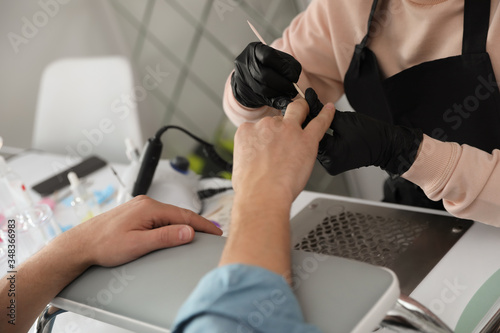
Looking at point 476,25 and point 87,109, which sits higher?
point 476,25

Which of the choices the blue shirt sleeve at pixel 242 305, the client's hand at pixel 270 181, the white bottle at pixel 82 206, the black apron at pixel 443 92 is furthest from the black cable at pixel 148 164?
the blue shirt sleeve at pixel 242 305

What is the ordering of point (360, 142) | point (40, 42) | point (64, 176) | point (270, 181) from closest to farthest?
point (270, 181)
point (360, 142)
point (64, 176)
point (40, 42)

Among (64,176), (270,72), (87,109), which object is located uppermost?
(270,72)

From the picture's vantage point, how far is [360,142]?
77 cm

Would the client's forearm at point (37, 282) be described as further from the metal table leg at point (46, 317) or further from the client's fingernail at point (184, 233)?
the client's fingernail at point (184, 233)

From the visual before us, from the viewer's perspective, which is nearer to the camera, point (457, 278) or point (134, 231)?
point (134, 231)

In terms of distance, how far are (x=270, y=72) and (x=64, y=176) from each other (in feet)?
2.95

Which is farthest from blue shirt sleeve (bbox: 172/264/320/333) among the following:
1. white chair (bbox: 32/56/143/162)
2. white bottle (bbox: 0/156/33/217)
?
white chair (bbox: 32/56/143/162)

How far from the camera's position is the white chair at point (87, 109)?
66.5 inches

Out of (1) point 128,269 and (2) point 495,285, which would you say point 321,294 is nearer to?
(1) point 128,269

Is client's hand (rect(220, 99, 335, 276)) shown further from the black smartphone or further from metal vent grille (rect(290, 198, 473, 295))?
the black smartphone

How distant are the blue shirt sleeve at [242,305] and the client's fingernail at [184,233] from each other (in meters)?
0.17

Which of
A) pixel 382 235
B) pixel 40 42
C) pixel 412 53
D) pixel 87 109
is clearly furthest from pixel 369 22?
pixel 40 42

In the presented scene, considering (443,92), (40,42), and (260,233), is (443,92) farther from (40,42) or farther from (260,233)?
(40,42)
